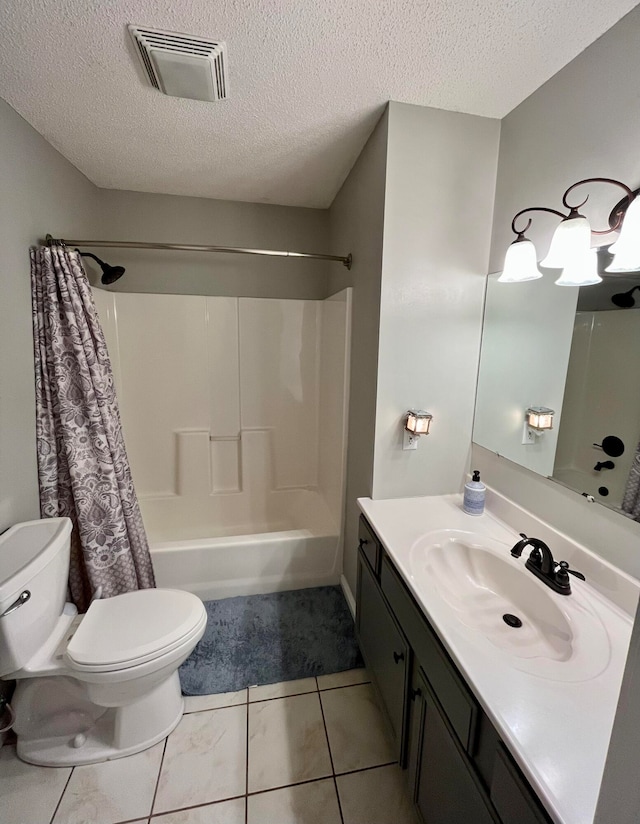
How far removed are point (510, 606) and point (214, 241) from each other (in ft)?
8.40

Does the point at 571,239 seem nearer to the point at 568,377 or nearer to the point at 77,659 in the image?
the point at 568,377

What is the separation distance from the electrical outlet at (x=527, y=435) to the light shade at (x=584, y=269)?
513mm

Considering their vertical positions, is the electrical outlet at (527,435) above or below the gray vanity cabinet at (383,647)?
above

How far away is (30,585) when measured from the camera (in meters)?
1.26

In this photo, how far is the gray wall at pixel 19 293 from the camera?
1406mm

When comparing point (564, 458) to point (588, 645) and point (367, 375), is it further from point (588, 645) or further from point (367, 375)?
point (367, 375)

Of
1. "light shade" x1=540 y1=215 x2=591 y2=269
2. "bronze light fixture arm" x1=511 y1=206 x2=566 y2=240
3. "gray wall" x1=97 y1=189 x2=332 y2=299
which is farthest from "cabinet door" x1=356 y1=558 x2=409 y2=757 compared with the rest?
"gray wall" x1=97 y1=189 x2=332 y2=299

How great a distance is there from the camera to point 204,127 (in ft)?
5.09

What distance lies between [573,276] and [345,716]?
6.05 ft

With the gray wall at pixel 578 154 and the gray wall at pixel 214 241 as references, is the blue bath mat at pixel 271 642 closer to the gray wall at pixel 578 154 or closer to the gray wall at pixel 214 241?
the gray wall at pixel 578 154

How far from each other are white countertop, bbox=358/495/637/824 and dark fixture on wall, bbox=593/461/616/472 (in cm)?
25

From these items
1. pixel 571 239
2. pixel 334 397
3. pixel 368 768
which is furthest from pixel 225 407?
pixel 571 239

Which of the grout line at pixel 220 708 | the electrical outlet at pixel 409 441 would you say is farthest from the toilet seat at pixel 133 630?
the electrical outlet at pixel 409 441

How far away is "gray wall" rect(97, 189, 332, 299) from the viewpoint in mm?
2352
